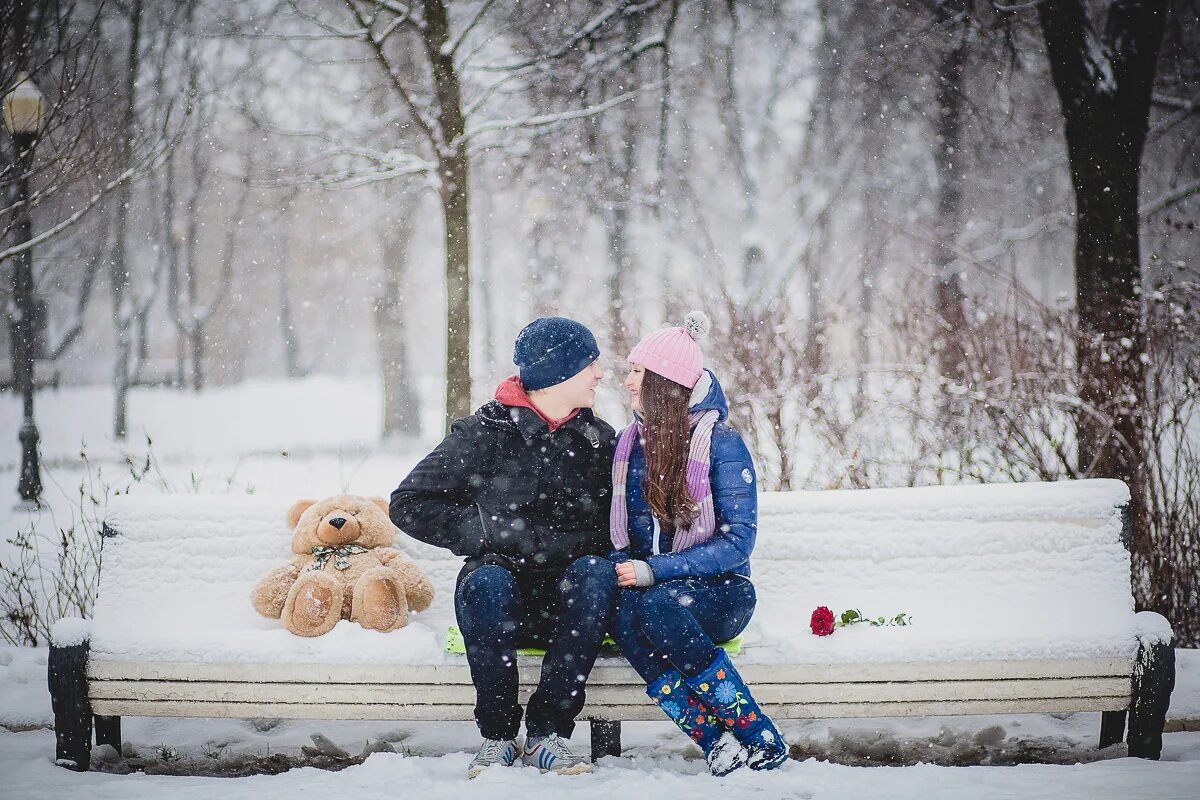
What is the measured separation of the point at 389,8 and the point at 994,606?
4.95m

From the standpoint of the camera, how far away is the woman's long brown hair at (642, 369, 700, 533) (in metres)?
3.19

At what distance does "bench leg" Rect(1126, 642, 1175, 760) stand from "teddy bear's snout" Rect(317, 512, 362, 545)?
2.82 meters

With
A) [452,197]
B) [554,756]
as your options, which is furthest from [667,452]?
[452,197]

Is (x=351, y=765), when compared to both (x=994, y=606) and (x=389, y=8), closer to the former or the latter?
(x=994, y=606)

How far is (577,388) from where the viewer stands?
333 cm

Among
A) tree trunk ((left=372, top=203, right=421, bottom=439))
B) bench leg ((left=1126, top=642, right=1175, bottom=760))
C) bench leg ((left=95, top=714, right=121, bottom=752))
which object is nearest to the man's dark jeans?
bench leg ((left=95, top=714, right=121, bottom=752))

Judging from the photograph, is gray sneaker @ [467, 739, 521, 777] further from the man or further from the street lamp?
the street lamp

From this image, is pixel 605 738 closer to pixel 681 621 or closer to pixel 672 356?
pixel 681 621

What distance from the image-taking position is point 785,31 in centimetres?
1136

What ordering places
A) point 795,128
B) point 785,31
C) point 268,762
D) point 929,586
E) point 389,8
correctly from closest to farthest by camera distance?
point 268,762, point 929,586, point 389,8, point 785,31, point 795,128

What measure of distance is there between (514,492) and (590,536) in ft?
1.02

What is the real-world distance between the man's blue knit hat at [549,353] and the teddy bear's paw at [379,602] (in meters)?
0.89

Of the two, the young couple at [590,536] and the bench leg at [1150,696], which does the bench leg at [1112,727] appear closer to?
the bench leg at [1150,696]

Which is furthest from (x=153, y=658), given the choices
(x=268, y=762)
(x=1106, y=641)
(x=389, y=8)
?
(x=389, y=8)
